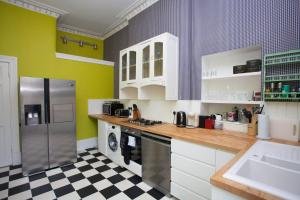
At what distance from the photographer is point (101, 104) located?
4027 millimetres

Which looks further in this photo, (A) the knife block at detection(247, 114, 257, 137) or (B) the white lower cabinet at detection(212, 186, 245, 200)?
(A) the knife block at detection(247, 114, 257, 137)

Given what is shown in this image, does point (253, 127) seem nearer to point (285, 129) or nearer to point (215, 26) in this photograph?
point (285, 129)

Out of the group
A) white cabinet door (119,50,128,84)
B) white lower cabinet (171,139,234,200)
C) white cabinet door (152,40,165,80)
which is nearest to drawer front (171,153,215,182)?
white lower cabinet (171,139,234,200)

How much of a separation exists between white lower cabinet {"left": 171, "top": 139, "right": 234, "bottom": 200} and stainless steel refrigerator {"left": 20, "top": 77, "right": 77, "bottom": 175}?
209cm

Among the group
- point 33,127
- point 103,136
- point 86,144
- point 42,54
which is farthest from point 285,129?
point 42,54

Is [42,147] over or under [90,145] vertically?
over

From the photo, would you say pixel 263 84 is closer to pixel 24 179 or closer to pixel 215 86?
pixel 215 86

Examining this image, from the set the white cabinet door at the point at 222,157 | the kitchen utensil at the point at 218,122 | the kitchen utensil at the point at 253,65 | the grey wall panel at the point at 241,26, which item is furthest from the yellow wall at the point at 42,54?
the kitchen utensil at the point at 253,65

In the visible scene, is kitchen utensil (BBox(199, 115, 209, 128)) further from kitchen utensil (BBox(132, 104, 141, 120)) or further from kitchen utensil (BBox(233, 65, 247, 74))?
kitchen utensil (BBox(132, 104, 141, 120))

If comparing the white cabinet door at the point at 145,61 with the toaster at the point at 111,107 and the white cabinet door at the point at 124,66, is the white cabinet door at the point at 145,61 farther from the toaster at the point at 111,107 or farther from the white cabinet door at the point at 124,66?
the toaster at the point at 111,107

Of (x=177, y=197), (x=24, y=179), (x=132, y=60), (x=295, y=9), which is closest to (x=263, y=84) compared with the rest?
(x=295, y=9)

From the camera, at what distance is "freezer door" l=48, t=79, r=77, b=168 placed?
2.71m

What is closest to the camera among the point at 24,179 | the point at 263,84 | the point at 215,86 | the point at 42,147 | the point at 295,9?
the point at 295,9

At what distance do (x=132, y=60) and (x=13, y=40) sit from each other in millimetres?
2244
